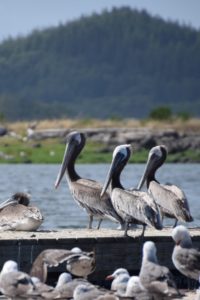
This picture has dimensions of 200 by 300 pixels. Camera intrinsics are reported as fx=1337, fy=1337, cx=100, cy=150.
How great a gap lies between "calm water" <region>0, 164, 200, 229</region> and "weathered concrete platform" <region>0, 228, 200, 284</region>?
727 centimetres

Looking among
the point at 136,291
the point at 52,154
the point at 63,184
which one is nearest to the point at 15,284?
the point at 136,291

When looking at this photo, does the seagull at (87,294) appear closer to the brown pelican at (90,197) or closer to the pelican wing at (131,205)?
the pelican wing at (131,205)

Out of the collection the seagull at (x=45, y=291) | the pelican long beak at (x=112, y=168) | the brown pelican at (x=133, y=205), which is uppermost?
the pelican long beak at (x=112, y=168)

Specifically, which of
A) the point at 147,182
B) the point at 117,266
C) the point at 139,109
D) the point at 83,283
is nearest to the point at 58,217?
the point at 147,182

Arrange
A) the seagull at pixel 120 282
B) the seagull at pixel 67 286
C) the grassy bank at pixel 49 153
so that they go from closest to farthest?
the seagull at pixel 67 286 → the seagull at pixel 120 282 → the grassy bank at pixel 49 153

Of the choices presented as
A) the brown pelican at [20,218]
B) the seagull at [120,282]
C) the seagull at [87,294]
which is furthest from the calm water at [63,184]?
the seagull at [87,294]

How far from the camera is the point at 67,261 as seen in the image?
13422mm

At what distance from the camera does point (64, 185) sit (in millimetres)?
41125

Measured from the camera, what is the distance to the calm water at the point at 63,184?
26.4 metres

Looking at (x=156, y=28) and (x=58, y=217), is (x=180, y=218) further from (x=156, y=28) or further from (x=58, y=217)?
(x=156, y=28)

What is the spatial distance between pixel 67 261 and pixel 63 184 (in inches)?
1108

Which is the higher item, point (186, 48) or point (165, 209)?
→ point (186, 48)

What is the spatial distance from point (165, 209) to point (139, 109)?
6010 inches

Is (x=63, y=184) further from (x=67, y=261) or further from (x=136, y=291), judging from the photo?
(x=136, y=291)
